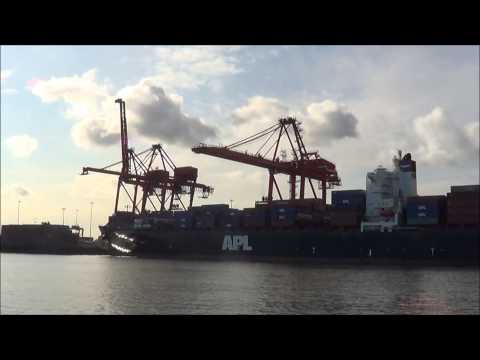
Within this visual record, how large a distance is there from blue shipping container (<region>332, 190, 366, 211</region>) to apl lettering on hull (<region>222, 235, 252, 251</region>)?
11.5m

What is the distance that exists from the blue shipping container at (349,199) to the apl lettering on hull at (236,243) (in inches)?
452

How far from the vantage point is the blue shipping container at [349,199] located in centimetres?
5591

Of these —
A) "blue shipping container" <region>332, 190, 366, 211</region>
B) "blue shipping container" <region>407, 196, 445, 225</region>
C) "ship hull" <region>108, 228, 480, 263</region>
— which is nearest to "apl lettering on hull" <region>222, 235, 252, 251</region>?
"ship hull" <region>108, 228, 480, 263</region>

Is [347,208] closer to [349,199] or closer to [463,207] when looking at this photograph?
[349,199]

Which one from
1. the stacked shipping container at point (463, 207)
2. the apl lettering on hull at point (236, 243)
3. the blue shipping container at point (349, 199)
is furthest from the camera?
the apl lettering on hull at point (236, 243)

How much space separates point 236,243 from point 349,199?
48.3 feet

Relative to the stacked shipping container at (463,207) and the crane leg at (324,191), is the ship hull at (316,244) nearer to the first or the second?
the stacked shipping container at (463,207)

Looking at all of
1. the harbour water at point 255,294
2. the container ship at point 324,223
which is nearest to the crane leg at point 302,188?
the container ship at point 324,223

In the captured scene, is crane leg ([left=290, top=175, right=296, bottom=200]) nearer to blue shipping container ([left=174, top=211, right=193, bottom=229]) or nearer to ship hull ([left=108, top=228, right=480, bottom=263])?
ship hull ([left=108, top=228, right=480, bottom=263])

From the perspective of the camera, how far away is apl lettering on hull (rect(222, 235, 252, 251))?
2408 inches

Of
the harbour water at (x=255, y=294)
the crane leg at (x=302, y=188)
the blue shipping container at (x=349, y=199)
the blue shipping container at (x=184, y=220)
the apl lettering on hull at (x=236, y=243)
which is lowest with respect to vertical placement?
the harbour water at (x=255, y=294)

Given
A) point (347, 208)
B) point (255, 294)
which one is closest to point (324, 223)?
point (347, 208)

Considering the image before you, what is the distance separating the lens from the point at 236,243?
62.1 m
